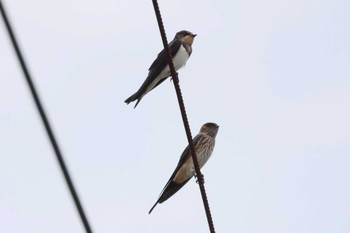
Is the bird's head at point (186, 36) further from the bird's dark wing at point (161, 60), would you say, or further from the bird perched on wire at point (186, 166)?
the bird perched on wire at point (186, 166)

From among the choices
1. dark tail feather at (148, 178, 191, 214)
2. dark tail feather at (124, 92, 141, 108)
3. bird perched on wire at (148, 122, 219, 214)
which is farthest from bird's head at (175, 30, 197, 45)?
dark tail feather at (148, 178, 191, 214)

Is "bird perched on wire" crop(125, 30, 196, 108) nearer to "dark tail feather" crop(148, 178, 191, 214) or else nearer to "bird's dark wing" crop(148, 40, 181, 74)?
"bird's dark wing" crop(148, 40, 181, 74)

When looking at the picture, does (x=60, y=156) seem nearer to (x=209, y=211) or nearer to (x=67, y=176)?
(x=67, y=176)

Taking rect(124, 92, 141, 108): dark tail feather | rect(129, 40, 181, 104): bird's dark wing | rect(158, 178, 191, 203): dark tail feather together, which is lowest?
rect(158, 178, 191, 203): dark tail feather

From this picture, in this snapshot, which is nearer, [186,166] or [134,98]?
[134,98]

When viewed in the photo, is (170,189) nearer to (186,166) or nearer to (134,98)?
(186,166)

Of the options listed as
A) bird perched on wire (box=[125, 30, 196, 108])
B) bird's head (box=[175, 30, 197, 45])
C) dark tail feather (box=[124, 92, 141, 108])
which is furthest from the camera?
bird's head (box=[175, 30, 197, 45])

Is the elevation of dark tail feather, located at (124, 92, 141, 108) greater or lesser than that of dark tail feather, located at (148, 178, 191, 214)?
greater

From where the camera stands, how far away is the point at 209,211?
4891 millimetres

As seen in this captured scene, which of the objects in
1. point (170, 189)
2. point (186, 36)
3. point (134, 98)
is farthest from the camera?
point (186, 36)

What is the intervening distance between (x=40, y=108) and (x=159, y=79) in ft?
22.8

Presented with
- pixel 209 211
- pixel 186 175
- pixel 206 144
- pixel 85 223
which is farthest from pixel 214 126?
pixel 85 223

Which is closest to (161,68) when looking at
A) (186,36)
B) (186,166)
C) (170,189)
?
(186,36)

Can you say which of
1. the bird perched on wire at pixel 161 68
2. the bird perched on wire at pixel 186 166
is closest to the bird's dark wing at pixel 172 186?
the bird perched on wire at pixel 186 166
